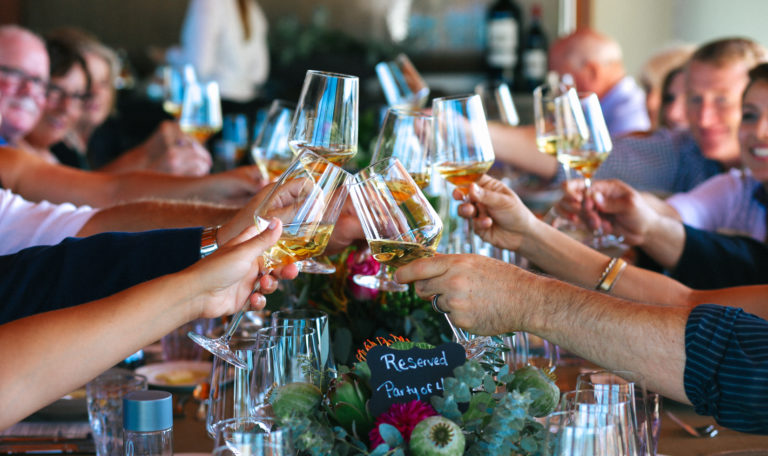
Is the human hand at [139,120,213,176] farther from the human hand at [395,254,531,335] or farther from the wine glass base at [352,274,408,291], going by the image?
the human hand at [395,254,531,335]

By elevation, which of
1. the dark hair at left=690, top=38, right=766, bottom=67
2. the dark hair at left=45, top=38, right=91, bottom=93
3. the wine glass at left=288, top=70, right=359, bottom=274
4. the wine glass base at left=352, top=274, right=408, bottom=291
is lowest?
the wine glass base at left=352, top=274, right=408, bottom=291

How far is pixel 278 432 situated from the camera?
868 mm

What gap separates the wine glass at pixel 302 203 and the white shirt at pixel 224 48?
15.1ft

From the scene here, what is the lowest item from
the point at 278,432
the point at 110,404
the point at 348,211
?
the point at 110,404

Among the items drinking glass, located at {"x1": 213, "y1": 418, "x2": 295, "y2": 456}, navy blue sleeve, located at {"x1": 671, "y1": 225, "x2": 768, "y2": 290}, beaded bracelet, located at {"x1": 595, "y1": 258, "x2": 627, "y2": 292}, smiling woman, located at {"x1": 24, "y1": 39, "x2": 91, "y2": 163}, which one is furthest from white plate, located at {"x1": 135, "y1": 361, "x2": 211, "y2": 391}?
smiling woman, located at {"x1": 24, "y1": 39, "x2": 91, "y2": 163}

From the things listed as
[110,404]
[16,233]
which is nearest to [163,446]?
[110,404]

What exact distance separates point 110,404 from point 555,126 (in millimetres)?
1198

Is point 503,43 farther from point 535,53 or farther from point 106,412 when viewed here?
point 106,412

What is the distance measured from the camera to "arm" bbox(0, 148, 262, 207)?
2.41 meters

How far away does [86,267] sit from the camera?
1.45 meters

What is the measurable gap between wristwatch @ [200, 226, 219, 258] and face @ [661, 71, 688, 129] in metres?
2.94

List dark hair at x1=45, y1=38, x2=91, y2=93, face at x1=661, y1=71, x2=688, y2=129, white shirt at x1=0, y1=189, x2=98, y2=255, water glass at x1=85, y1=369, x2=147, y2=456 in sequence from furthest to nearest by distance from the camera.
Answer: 1. face at x1=661, y1=71, x2=688, y2=129
2. dark hair at x1=45, y1=38, x2=91, y2=93
3. white shirt at x1=0, y1=189, x2=98, y2=255
4. water glass at x1=85, y1=369, x2=147, y2=456

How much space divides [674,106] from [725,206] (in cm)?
118

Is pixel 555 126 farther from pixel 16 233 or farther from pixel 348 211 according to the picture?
pixel 16 233
